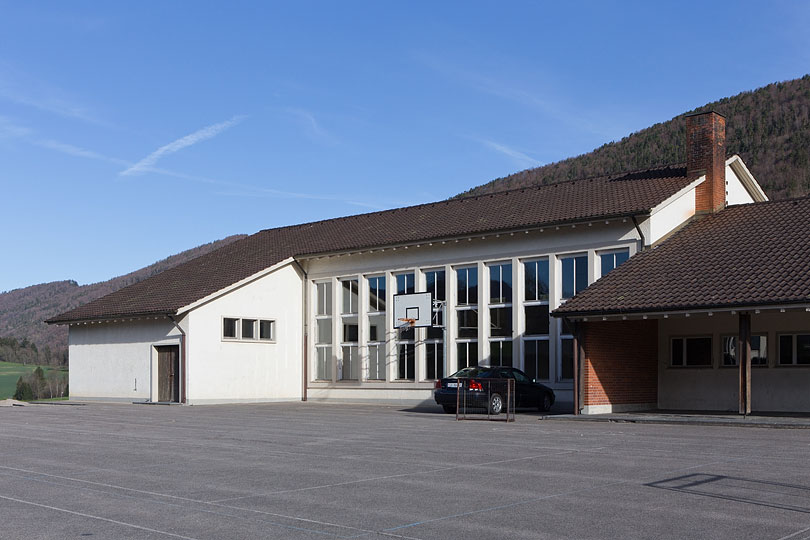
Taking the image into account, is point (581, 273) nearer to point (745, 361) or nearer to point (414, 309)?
point (414, 309)

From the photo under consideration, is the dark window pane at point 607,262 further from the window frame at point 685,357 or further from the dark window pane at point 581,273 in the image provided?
the window frame at point 685,357

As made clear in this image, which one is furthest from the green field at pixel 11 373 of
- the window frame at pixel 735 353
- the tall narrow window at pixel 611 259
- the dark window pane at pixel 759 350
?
the dark window pane at pixel 759 350

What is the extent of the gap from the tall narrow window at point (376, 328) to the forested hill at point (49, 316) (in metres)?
82.7

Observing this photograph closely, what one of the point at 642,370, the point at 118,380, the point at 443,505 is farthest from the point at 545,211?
the point at 443,505

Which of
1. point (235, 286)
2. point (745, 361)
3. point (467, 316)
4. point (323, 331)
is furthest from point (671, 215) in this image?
point (235, 286)

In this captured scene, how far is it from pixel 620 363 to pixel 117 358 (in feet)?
68.1

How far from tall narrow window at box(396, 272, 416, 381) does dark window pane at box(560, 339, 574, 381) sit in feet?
21.7

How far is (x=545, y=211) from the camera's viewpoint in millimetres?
30578

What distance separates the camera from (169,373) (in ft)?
113

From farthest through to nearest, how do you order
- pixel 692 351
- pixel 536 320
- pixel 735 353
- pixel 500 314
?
pixel 500 314
pixel 536 320
pixel 692 351
pixel 735 353

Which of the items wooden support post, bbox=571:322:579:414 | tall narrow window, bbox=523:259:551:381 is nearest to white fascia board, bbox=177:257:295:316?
tall narrow window, bbox=523:259:551:381

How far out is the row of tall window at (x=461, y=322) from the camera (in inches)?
1133

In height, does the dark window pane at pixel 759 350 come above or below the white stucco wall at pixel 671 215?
below

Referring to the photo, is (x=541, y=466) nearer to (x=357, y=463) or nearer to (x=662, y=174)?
(x=357, y=463)
